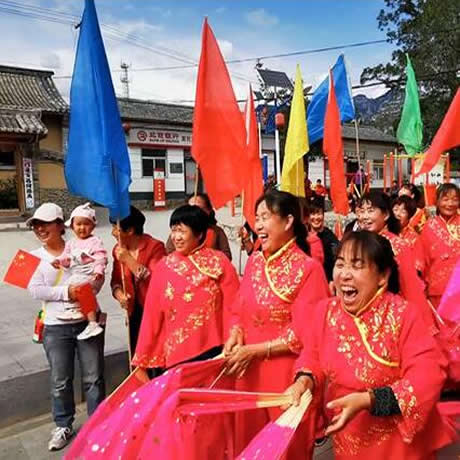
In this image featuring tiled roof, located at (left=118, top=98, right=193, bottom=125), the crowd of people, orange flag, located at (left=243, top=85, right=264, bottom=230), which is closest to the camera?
the crowd of people

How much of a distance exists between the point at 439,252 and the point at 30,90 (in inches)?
723

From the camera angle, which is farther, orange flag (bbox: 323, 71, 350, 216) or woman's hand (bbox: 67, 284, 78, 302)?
orange flag (bbox: 323, 71, 350, 216)

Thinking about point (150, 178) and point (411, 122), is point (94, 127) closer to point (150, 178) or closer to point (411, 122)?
point (411, 122)

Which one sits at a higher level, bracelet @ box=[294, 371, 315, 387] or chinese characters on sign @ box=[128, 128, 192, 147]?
chinese characters on sign @ box=[128, 128, 192, 147]

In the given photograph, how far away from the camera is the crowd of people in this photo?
5.50 ft

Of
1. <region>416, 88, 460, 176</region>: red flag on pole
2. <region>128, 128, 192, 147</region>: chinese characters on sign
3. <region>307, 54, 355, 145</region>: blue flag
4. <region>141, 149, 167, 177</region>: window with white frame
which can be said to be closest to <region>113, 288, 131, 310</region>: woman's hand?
<region>416, 88, 460, 176</region>: red flag on pole

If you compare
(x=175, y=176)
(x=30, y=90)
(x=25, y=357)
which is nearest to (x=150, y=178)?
(x=175, y=176)

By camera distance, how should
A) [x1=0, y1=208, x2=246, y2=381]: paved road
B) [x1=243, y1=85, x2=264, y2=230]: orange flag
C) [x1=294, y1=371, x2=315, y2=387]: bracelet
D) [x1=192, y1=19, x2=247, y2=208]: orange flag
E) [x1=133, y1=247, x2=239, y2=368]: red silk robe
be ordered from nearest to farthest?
[x1=294, y1=371, x2=315, y2=387]: bracelet, [x1=133, y1=247, x2=239, y2=368]: red silk robe, [x1=192, y1=19, x2=247, y2=208]: orange flag, [x1=243, y1=85, x2=264, y2=230]: orange flag, [x1=0, y1=208, x2=246, y2=381]: paved road

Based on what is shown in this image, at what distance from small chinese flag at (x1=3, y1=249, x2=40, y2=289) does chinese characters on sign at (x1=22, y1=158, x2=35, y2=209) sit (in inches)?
524

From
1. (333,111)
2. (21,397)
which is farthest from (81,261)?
(333,111)

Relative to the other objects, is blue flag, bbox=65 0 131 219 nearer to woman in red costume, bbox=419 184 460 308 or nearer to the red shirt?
the red shirt

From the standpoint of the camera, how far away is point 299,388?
173 centimetres

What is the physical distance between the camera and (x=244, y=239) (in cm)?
506

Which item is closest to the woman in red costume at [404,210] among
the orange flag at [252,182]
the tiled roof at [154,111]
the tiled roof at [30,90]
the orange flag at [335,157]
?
the orange flag at [335,157]
